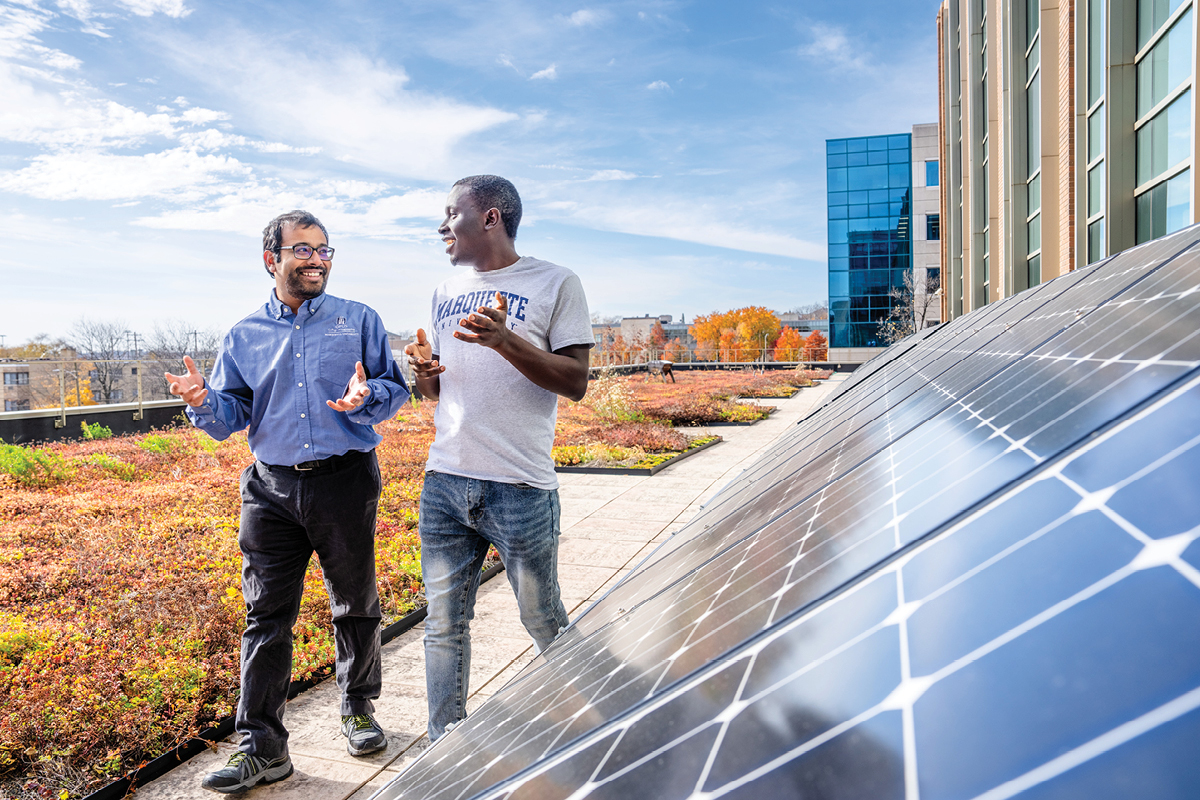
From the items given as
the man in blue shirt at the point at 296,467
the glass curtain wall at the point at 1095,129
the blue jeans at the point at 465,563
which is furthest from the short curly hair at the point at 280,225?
the glass curtain wall at the point at 1095,129

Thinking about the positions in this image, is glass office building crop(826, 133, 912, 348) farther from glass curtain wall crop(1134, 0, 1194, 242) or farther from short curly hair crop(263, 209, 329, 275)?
short curly hair crop(263, 209, 329, 275)

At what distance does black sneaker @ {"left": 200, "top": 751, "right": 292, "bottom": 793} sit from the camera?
11.2ft

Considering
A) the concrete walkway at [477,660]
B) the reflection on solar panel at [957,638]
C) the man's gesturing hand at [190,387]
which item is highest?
the man's gesturing hand at [190,387]

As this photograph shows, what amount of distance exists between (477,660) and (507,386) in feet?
8.13

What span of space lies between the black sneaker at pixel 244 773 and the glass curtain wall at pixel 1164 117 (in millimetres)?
8317

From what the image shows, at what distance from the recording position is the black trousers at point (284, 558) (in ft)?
11.6

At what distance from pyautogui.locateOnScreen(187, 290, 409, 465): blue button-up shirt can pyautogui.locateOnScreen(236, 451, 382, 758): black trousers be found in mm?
122

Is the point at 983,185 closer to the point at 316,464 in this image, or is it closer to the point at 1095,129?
the point at 1095,129

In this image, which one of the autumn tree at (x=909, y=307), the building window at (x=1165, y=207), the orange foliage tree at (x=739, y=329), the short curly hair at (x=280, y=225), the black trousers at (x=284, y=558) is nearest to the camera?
the black trousers at (x=284, y=558)

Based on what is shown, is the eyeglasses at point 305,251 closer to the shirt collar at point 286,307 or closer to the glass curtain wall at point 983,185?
the shirt collar at point 286,307

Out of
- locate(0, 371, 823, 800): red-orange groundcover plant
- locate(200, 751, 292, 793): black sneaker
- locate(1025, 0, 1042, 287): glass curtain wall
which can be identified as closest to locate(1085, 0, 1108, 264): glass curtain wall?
locate(1025, 0, 1042, 287): glass curtain wall

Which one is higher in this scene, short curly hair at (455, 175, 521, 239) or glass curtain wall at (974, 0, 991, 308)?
glass curtain wall at (974, 0, 991, 308)

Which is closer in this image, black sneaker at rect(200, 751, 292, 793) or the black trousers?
black sneaker at rect(200, 751, 292, 793)

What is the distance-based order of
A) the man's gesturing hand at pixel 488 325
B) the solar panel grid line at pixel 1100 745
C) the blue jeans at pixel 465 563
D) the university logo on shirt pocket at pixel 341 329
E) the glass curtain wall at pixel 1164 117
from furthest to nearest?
the glass curtain wall at pixel 1164 117 < the university logo on shirt pocket at pixel 341 329 < the blue jeans at pixel 465 563 < the man's gesturing hand at pixel 488 325 < the solar panel grid line at pixel 1100 745
